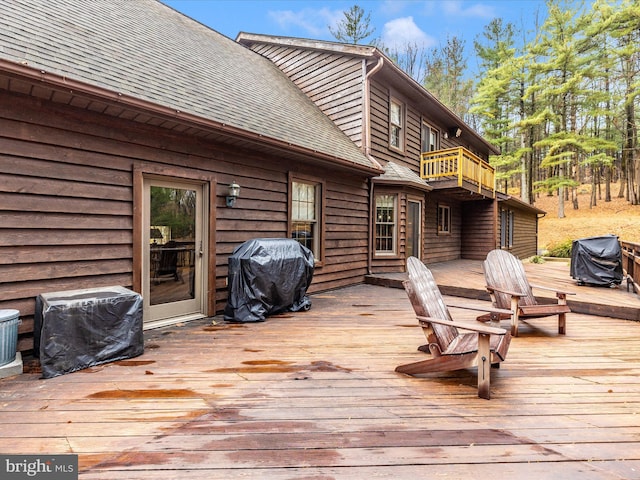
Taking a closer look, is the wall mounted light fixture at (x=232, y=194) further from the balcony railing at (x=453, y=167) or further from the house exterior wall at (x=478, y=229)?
the house exterior wall at (x=478, y=229)

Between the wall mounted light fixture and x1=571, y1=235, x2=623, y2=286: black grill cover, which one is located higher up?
the wall mounted light fixture

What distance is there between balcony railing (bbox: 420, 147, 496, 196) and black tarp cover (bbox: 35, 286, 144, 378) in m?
8.47

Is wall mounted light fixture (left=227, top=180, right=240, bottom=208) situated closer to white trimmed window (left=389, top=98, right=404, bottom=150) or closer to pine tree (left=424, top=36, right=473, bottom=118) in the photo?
white trimmed window (left=389, top=98, right=404, bottom=150)

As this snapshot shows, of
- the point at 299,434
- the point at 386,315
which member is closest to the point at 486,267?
the point at 386,315

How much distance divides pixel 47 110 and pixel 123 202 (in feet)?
3.50

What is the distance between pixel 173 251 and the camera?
178 inches

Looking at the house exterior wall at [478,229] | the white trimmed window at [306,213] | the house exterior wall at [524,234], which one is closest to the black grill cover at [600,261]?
the white trimmed window at [306,213]

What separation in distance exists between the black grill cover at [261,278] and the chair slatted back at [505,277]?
2.44 m

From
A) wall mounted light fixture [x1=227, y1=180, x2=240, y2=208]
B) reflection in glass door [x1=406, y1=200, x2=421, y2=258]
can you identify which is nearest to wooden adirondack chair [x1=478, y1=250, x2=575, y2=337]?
wall mounted light fixture [x1=227, y1=180, x2=240, y2=208]

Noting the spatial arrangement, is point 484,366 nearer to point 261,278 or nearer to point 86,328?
point 261,278

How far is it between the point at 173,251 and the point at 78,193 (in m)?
1.25

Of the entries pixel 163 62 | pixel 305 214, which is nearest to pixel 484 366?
pixel 305 214

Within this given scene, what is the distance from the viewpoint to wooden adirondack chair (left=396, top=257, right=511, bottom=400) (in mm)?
2398

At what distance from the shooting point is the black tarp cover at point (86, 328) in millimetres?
2758
